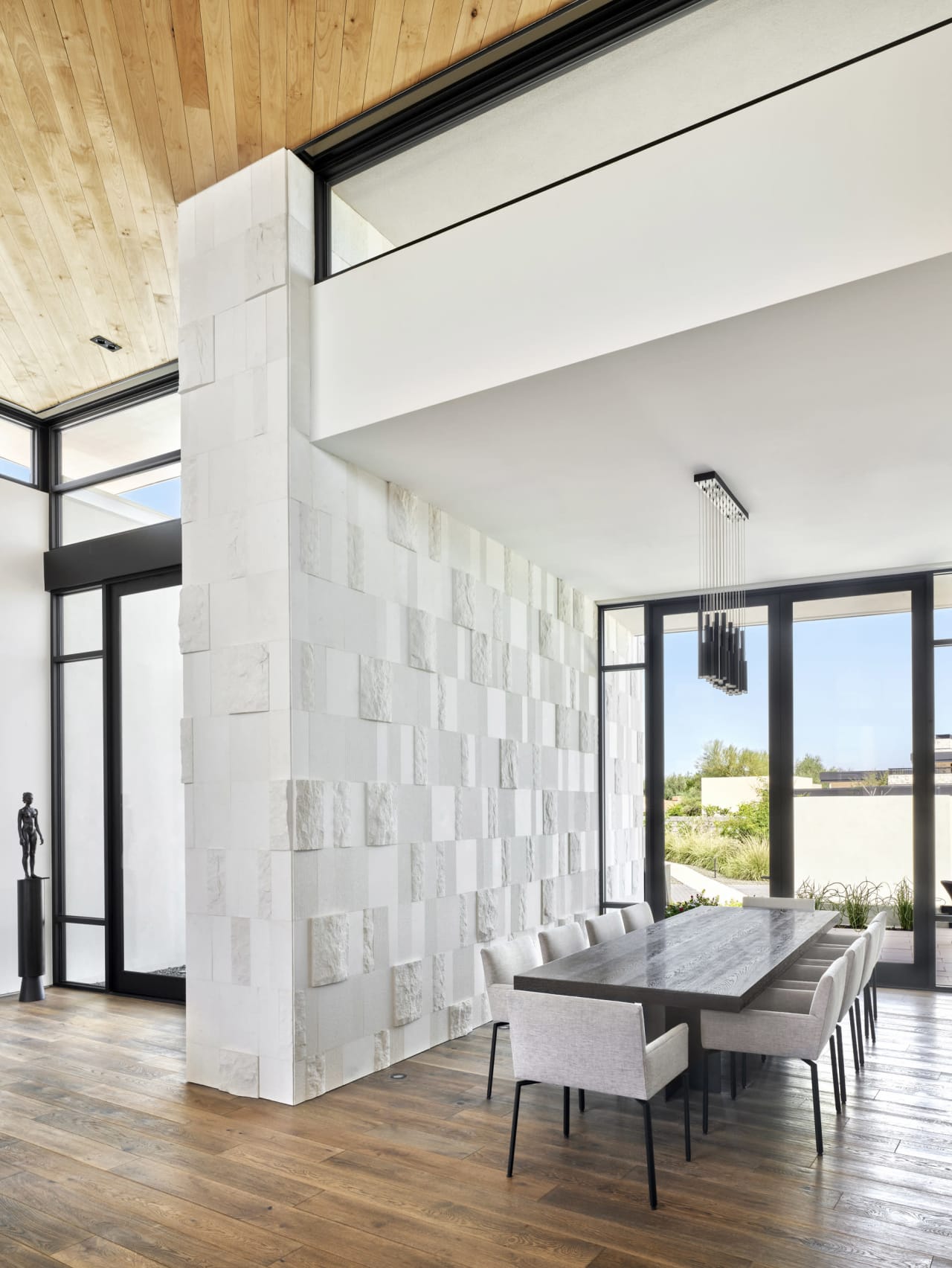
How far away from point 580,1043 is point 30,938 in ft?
15.5

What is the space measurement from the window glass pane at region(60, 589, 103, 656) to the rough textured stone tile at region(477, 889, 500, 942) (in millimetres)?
3320

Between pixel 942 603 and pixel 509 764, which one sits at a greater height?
pixel 942 603

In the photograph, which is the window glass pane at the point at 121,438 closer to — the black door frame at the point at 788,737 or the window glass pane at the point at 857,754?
the black door frame at the point at 788,737

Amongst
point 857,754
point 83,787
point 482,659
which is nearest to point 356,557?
point 482,659

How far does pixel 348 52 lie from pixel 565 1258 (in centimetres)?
458

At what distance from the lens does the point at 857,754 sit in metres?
7.06

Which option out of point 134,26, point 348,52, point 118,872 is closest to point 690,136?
point 348,52

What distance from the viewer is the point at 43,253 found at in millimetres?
5359

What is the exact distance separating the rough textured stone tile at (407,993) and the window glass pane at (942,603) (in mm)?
4426

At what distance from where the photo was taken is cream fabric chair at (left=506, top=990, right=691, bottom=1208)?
3.11 m

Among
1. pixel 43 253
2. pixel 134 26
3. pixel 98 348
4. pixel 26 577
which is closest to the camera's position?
pixel 134 26

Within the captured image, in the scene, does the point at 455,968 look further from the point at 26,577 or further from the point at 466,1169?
the point at 26,577

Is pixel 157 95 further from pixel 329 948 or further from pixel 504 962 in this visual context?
pixel 504 962

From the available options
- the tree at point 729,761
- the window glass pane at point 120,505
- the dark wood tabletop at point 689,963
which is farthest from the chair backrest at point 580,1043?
the tree at point 729,761
